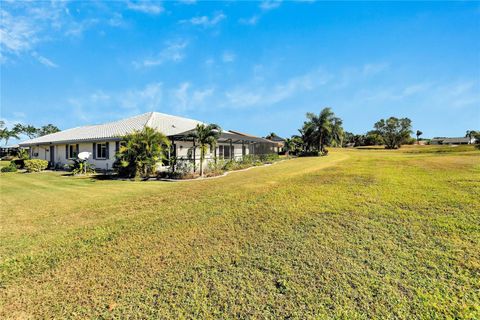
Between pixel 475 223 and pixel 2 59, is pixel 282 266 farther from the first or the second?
pixel 2 59

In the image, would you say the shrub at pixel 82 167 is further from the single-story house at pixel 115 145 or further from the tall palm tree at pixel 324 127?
the tall palm tree at pixel 324 127

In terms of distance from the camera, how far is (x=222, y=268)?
3.62 meters

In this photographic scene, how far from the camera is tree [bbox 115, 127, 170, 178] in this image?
1449 cm

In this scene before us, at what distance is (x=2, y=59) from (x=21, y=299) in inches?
791

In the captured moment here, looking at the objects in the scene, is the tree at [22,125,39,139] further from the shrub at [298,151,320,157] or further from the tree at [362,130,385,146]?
the tree at [362,130,385,146]

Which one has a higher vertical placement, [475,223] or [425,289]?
[475,223]

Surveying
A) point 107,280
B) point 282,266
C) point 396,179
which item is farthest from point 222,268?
point 396,179

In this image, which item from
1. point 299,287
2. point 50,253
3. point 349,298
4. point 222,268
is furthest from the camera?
point 50,253

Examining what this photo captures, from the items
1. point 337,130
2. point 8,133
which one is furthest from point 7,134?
point 337,130

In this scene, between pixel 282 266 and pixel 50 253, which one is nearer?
pixel 282 266

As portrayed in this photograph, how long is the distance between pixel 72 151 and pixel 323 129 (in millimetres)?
38136

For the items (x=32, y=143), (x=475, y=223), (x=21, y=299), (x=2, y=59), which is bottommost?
(x=21, y=299)

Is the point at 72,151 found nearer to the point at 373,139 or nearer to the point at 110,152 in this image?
the point at 110,152

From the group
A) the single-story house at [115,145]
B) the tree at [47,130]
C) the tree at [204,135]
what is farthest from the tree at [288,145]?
the tree at [47,130]
